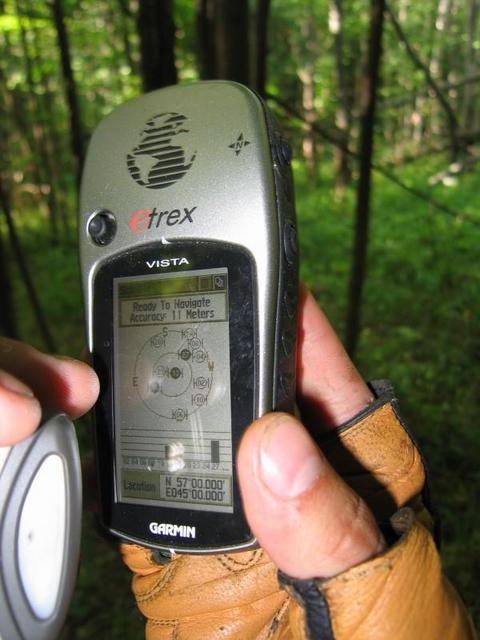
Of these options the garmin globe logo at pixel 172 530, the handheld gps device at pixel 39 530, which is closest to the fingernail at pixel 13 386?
the handheld gps device at pixel 39 530

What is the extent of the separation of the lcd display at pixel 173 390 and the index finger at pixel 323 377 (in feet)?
0.96

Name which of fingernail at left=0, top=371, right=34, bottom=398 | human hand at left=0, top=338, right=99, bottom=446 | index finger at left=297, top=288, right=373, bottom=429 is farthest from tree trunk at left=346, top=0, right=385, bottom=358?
fingernail at left=0, top=371, right=34, bottom=398

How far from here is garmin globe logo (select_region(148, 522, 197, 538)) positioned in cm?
108

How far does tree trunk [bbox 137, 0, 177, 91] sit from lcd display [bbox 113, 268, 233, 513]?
4.27ft

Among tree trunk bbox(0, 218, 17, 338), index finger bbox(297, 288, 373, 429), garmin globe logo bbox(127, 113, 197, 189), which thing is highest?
garmin globe logo bbox(127, 113, 197, 189)

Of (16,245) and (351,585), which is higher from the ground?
(351,585)

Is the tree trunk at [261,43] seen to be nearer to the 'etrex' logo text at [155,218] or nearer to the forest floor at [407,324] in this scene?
the forest floor at [407,324]

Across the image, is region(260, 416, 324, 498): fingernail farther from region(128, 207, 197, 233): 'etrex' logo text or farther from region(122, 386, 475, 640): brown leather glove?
region(128, 207, 197, 233): 'etrex' logo text

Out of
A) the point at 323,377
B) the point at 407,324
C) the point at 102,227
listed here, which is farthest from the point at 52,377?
the point at 407,324

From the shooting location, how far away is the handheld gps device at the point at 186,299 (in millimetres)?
1054

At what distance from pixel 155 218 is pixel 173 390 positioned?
0.38 meters

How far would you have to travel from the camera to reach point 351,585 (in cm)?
79

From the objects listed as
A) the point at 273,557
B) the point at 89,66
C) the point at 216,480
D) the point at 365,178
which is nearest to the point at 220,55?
the point at 365,178

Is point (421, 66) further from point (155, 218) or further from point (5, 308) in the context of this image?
point (5, 308)
